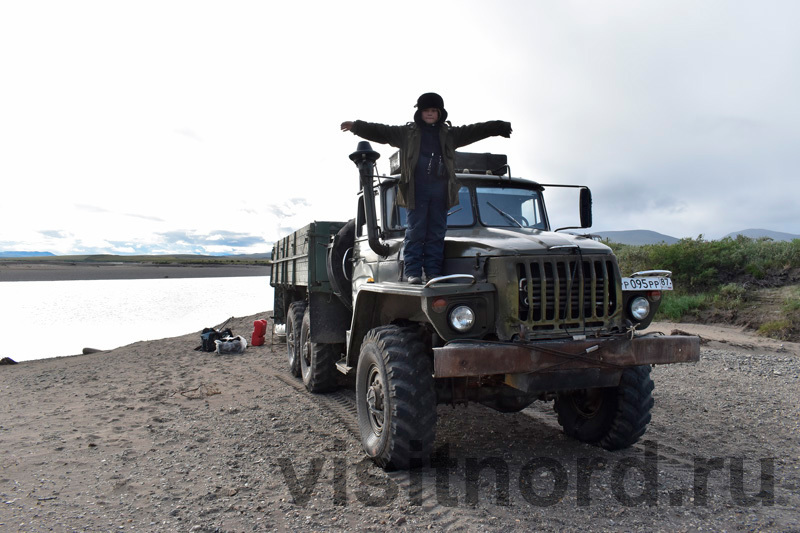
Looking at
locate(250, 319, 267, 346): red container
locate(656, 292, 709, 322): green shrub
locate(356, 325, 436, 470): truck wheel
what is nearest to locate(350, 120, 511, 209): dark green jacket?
locate(356, 325, 436, 470): truck wheel

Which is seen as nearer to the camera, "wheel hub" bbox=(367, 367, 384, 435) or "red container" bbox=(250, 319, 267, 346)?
"wheel hub" bbox=(367, 367, 384, 435)

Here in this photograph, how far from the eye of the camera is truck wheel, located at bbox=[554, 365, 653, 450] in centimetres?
444

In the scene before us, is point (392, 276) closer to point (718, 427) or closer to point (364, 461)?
point (364, 461)

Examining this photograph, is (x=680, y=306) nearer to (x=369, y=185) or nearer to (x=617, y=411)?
(x=617, y=411)

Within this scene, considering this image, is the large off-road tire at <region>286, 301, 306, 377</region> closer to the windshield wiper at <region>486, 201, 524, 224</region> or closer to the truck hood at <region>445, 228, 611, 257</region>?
the windshield wiper at <region>486, 201, 524, 224</region>

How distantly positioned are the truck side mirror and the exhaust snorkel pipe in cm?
206

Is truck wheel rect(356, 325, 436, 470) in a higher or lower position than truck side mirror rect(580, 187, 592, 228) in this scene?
lower

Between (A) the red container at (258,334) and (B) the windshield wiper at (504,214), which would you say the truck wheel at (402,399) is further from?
(A) the red container at (258,334)

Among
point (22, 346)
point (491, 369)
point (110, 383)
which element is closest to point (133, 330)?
point (22, 346)

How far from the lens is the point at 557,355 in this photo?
3699 mm

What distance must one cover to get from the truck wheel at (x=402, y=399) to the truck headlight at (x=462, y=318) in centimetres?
45

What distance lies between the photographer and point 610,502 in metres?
3.62

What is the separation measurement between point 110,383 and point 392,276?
6.15m

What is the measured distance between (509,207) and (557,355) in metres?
2.14
